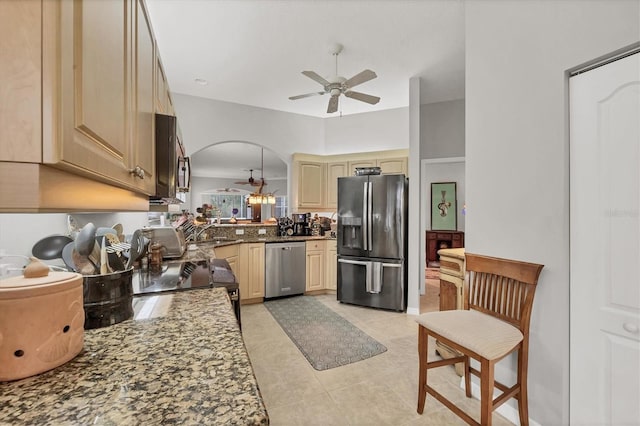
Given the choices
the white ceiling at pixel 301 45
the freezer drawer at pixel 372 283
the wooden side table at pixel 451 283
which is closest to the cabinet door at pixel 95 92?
the white ceiling at pixel 301 45

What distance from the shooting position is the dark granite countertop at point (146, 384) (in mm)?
550

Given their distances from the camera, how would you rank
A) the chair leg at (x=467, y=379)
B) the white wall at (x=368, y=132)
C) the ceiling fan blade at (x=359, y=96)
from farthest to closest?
the white wall at (x=368, y=132)
the ceiling fan blade at (x=359, y=96)
the chair leg at (x=467, y=379)

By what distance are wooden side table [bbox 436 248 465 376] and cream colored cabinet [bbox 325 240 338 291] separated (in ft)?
6.75

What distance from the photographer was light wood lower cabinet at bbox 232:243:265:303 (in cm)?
392

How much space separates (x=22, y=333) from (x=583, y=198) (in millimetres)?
2200

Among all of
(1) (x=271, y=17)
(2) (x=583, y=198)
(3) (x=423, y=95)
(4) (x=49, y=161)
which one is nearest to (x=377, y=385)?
(2) (x=583, y=198)

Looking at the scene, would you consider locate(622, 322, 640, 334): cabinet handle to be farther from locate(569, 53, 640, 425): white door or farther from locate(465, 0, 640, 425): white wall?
locate(465, 0, 640, 425): white wall

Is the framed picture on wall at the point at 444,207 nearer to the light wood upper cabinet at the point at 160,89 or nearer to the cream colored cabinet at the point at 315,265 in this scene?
the cream colored cabinet at the point at 315,265

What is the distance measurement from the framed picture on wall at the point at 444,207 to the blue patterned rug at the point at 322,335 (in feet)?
13.4

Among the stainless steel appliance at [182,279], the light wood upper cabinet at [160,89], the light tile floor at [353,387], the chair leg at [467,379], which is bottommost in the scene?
the light tile floor at [353,387]

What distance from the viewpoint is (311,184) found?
4.79 m

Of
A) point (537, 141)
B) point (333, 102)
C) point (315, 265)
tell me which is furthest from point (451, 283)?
point (315, 265)

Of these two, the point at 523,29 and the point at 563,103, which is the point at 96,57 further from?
the point at 523,29

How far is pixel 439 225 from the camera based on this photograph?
267 inches
